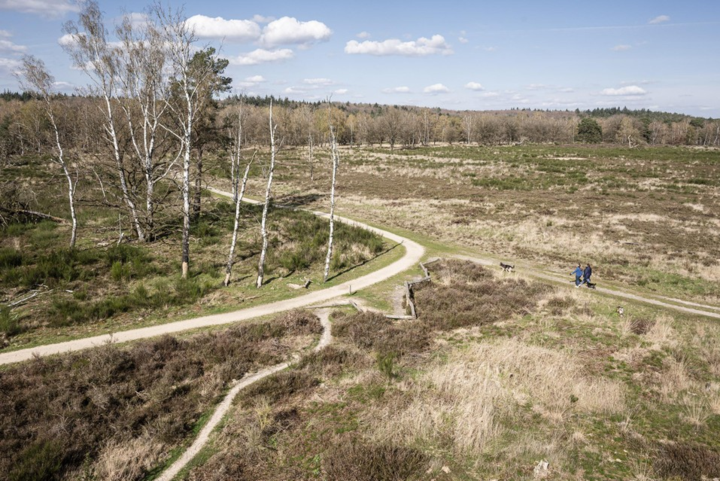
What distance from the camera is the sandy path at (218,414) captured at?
8.80 m

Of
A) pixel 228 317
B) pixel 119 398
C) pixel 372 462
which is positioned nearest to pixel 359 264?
pixel 228 317

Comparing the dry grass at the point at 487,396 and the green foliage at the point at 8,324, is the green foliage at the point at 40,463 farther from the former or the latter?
the green foliage at the point at 8,324

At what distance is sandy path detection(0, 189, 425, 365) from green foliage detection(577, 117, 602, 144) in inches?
5700

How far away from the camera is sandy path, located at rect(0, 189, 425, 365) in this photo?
13547 millimetres

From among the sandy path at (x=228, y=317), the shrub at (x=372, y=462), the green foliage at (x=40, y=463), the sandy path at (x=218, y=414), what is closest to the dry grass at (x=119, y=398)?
the green foliage at (x=40, y=463)

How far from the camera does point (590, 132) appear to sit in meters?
140

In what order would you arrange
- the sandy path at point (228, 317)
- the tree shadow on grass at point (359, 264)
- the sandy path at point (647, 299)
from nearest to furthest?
1. the sandy path at point (228, 317)
2. the sandy path at point (647, 299)
3. the tree shadow on grass at point (359, 264)

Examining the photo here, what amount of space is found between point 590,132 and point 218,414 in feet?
536

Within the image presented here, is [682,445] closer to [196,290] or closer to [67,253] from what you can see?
[196,290]

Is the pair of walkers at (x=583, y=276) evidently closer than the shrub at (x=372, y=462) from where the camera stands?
No

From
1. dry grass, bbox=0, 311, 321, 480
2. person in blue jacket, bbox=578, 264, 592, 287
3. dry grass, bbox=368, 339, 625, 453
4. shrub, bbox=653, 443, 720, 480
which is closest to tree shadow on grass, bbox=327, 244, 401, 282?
dry grass, bbox=0, 311, 321, 480

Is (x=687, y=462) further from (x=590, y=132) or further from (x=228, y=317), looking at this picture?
(x=590, y=132)

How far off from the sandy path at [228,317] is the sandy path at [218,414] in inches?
133

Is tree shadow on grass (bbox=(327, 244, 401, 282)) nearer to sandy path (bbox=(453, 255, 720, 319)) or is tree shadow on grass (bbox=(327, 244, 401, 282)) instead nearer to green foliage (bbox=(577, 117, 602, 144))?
sandy path (bbox=(453, 255, 720, 319))
